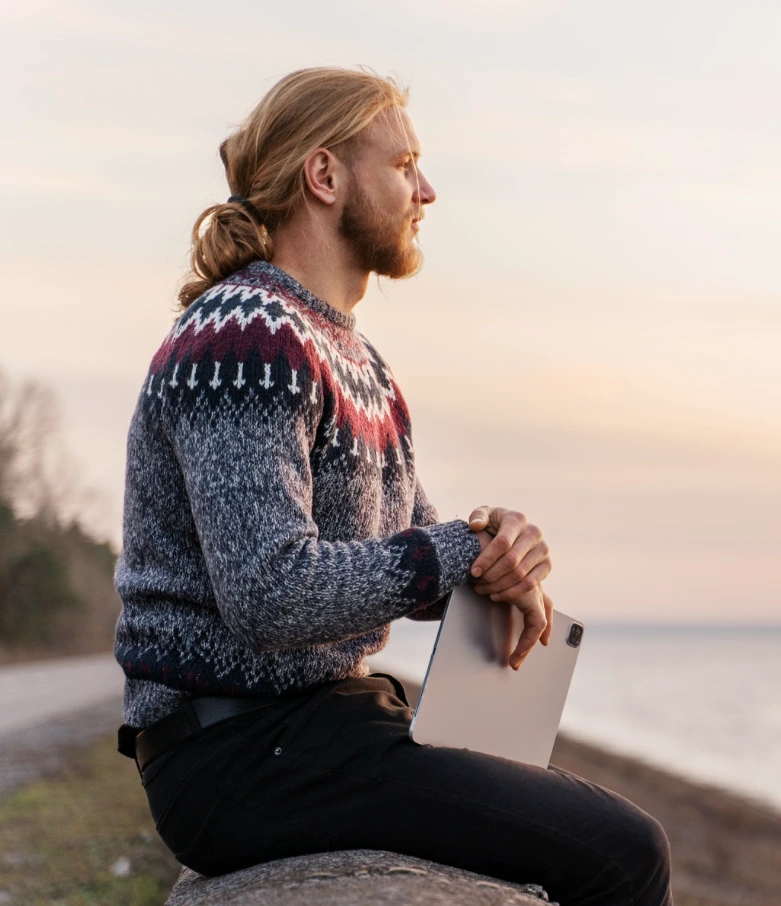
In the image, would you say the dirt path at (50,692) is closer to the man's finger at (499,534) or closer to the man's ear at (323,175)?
the man's ear at (323,175)

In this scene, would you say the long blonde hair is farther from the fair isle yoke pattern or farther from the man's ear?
the fair isle yoke pattern

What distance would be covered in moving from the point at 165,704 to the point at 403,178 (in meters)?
1.38

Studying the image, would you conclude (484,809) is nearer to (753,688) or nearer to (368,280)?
(368,280)

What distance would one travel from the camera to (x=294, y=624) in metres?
2.03

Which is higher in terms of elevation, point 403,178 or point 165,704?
point 403,178

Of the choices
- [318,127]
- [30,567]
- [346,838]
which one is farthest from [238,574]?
[30,567]

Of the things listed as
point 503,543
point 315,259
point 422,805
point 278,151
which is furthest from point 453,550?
point 278,151

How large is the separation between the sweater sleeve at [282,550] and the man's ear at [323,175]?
28.0 inches

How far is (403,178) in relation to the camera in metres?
2.70

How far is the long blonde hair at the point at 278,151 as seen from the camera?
2.63 meters

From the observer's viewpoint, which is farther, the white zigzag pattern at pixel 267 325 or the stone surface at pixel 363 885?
the white zigzag pattern at pixel 267 325

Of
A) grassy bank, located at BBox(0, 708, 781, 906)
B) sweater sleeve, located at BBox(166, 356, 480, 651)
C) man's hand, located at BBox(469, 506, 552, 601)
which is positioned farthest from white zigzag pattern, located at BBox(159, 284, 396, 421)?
grassy bank, located at BBox(0, 708, 781, 906)

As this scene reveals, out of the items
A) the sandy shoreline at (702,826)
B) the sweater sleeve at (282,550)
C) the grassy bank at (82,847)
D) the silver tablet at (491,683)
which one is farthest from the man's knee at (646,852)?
the sandy shoreline at (702,826)

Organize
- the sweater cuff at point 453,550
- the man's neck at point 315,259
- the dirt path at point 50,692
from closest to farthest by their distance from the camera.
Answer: the sweater cuff at point 453,550 < the man's neck at point 315,259 < the dirt path at point 50,692
